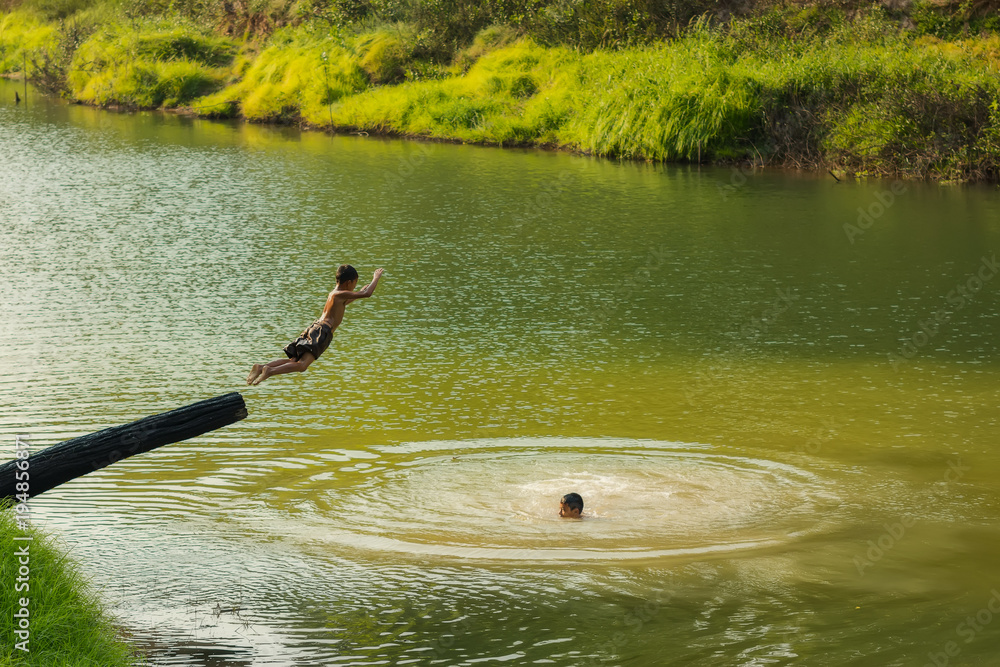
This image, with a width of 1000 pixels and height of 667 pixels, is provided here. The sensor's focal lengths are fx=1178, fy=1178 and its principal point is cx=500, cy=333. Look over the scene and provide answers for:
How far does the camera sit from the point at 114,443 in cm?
750

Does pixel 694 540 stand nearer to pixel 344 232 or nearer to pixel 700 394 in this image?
pixel 700 394

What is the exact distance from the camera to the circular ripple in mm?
10086

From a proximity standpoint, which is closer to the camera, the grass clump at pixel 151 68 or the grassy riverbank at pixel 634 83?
the grassy riverbank at pixel 634 83

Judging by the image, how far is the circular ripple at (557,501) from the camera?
33.1 feet

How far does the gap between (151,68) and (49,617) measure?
141 feet

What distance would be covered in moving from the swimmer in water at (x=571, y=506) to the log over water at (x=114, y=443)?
365cm


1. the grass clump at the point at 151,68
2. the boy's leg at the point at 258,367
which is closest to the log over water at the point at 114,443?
the boy's leg at the point at 258,367

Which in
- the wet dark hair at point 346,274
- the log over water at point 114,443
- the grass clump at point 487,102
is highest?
the grass clump at point 487,102

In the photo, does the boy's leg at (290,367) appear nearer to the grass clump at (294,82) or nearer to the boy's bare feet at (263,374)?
the boy's bare feet at (263,374)

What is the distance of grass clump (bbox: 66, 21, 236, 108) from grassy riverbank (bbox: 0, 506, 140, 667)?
40.6m

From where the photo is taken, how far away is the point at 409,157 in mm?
32625

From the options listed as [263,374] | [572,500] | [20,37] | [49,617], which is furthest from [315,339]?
[20,37]

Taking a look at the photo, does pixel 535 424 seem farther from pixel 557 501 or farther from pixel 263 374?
pixel 263 374

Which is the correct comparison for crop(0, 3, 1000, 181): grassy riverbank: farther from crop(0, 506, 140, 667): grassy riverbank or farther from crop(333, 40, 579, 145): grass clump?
crop(0, 506, 140, 667): grassy riverbank
